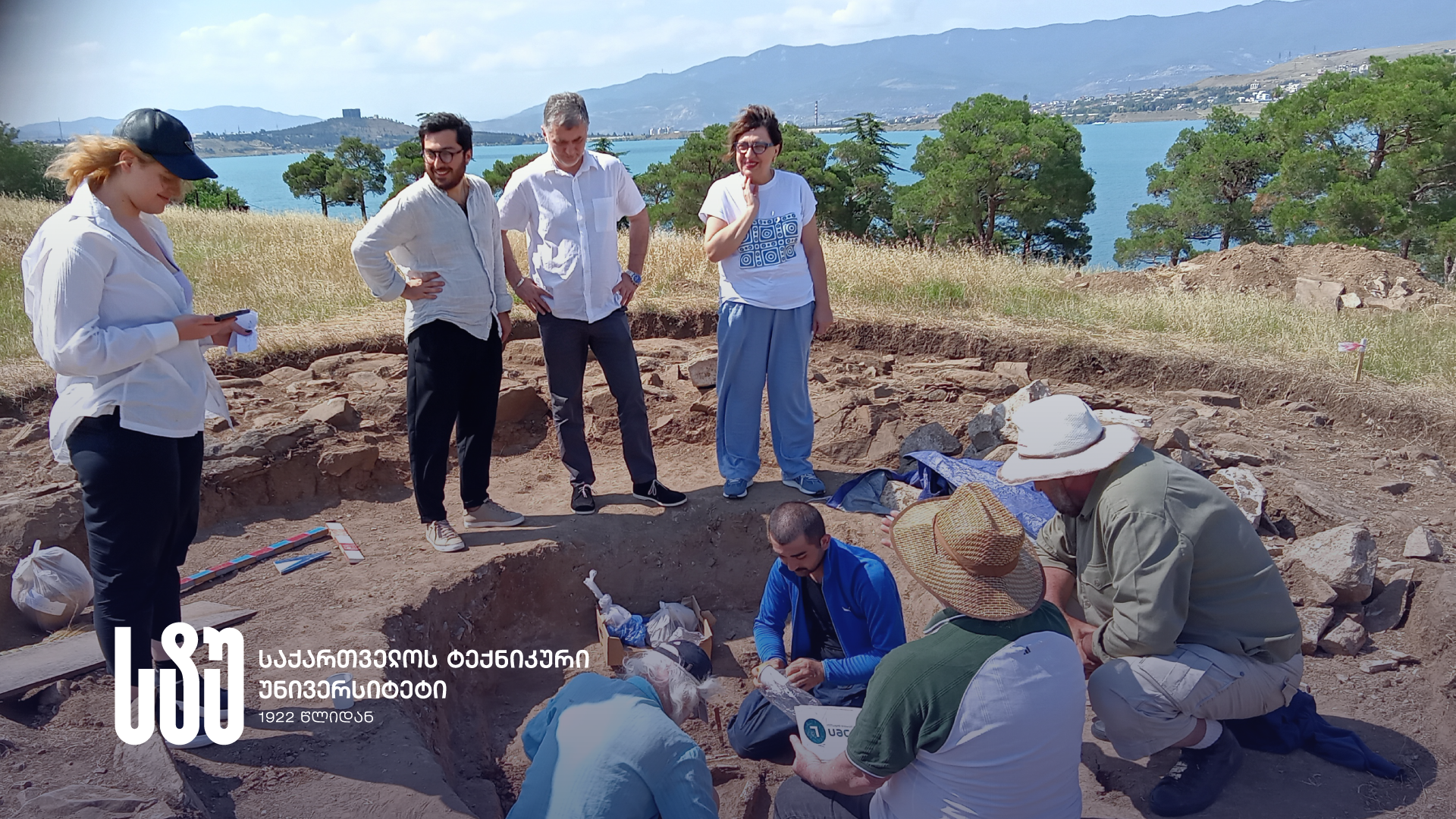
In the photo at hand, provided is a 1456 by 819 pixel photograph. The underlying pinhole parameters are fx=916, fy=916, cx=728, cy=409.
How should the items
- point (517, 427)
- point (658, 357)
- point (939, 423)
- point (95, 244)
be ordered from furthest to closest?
point (658, 357) → point (517, 427) → point (939, 423) → point (95, 244)

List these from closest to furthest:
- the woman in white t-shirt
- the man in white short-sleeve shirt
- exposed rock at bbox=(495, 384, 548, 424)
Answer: the man in white short-sleeve shirt → the woman in white t-shirt → exposed rock at bbox=(495, 384, 548, 424)

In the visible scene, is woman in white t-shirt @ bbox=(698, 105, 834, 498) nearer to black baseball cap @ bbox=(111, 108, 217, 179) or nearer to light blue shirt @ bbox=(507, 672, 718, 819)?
black baseball cap @ bbox=(111, 108, 217, 179)

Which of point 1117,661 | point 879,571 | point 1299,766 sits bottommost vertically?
point 1299,766

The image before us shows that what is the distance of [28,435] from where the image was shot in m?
5.33

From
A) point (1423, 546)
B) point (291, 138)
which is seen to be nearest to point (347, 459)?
point (1423, 546)

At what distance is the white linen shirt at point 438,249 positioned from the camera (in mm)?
3846

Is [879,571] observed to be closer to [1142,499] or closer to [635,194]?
[1142,499]

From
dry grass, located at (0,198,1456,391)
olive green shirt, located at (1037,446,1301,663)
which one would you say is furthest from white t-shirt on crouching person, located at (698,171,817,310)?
dry grass, located at (0,198,1456,391)

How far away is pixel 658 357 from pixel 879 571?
4207mm

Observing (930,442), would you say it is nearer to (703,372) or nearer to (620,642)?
(703,372)

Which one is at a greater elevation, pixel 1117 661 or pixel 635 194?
pixel 635 194

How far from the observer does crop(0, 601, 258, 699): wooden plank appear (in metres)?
3.08

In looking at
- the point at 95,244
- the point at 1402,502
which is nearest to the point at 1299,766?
the point at 1402,502

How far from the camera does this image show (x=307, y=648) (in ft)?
11.5
